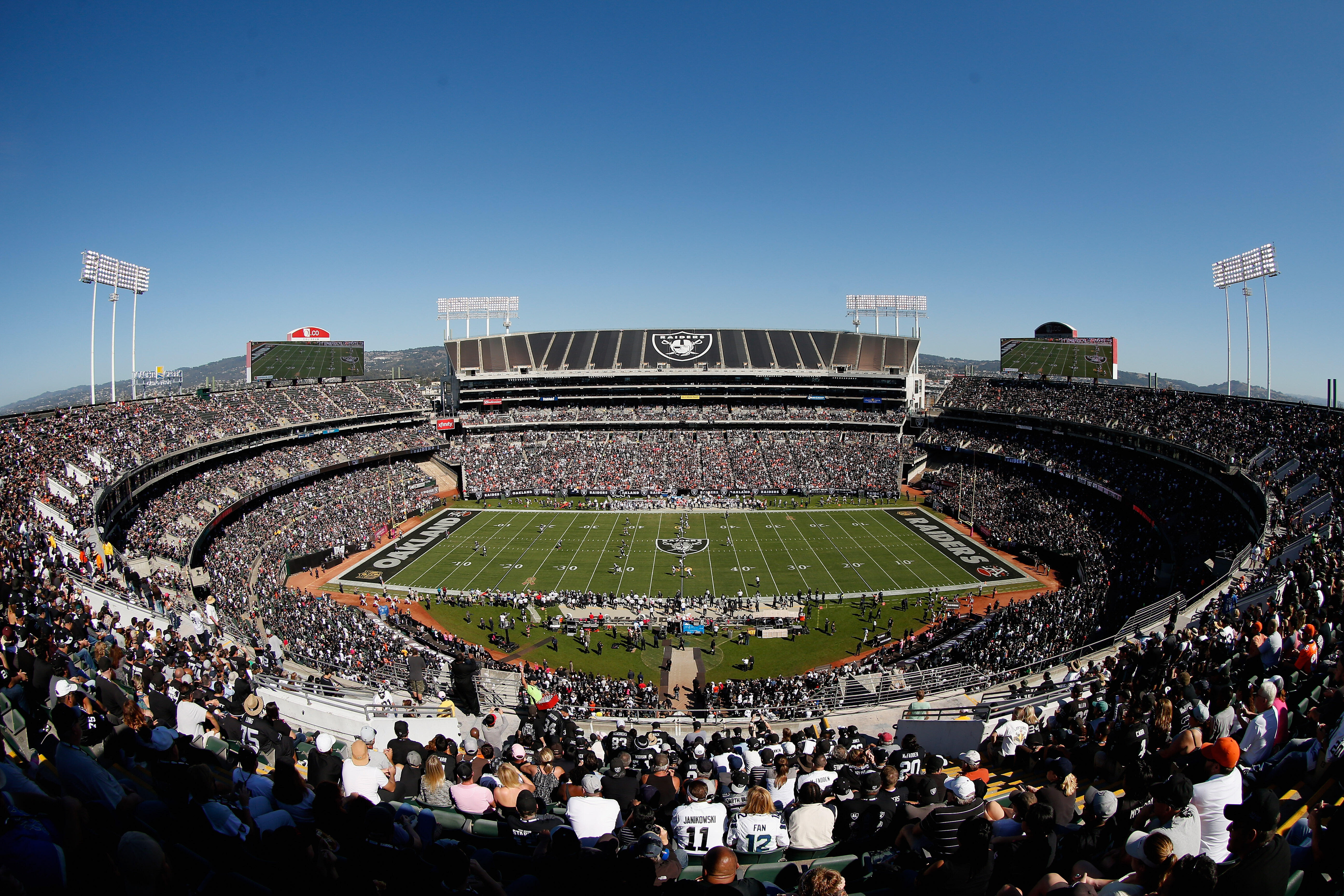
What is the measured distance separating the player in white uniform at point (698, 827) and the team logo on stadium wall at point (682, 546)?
3417cm

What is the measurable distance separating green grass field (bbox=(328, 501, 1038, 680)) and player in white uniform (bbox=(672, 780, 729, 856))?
19.5 meters

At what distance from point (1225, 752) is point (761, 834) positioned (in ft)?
13.0

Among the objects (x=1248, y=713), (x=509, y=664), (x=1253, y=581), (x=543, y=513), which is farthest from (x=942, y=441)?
(x=1248, y=713)

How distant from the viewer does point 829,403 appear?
7344cm

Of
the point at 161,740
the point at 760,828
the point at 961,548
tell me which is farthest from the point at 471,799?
the point at 961,548

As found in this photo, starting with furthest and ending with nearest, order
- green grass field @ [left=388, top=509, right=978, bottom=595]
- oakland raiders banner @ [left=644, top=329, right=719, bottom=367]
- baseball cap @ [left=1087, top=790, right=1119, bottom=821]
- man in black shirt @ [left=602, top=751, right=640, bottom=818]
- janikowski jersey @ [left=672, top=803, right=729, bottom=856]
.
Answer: oakland raiders banner @ [left=644, top=329, right=719, bottom=367] < green grass field @ [left=388, top=509, right=978, bottom=595] < man in black shirt @ [left=602, top=751, right=640, bottom=818] < janikowski jersey @ [left=672, top=803, right=729, bottom=856] < baseball cap @ [left=1087, top=790, right=1119, bottom=821]

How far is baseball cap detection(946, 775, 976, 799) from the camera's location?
21.8ft

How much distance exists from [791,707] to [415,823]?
12295mm

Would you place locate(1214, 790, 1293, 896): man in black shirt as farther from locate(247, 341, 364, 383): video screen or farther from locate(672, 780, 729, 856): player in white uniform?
locate(247, 341, 364, 383): video screen

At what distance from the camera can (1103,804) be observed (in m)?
5.37

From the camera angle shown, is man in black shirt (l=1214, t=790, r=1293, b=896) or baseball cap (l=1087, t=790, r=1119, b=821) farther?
baseball cap (l=1087, t=790, r=1119, b=821)

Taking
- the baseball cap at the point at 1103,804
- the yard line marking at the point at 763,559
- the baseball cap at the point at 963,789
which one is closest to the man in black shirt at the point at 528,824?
the baseball cap at the point at 963,789

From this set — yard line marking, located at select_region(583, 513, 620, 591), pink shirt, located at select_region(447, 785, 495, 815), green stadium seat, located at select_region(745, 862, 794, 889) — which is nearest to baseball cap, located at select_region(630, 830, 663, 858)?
green stadium seat, located at select_region(745, 862, 794, 889)

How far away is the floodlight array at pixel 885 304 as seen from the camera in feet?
265
